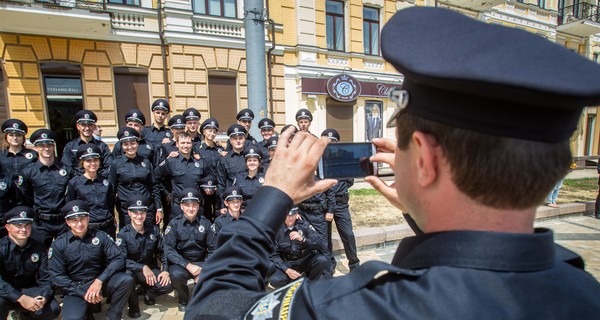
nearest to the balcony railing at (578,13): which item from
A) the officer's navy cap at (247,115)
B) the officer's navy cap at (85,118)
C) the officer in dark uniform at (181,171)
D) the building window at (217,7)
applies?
the building window at (217,7)

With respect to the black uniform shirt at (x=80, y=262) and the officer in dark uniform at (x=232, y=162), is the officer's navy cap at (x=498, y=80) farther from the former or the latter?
the officer in dark uniform at (x=232, y=162)

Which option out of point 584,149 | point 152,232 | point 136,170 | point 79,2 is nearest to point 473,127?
point 152,232

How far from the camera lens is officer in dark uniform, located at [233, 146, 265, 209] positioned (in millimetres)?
5359

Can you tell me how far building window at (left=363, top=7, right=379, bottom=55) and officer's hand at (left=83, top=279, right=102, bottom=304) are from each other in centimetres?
1358

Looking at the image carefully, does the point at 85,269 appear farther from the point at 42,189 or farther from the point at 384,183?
the point at 384,183

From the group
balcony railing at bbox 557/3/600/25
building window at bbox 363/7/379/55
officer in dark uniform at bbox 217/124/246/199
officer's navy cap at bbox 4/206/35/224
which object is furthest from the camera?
balcony railing at bbox 557/3/600/25

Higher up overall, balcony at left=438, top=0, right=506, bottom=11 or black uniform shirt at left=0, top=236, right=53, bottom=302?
balcony at left=438, top=0, right=506, bottom=11

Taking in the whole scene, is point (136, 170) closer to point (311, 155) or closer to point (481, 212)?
point (311, 155)

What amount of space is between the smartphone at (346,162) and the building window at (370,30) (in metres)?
14.4

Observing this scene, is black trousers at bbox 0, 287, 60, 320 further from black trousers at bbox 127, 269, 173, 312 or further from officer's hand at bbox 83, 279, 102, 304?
black trousers at bbox 127, 269, 173, 312

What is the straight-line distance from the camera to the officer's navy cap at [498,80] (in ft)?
2.13

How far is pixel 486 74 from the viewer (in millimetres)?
643

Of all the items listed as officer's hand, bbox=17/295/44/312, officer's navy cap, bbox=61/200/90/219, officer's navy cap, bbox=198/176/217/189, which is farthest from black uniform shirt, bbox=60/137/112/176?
officer's hand, bbox=17/295/44/312

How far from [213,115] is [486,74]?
11735mm
